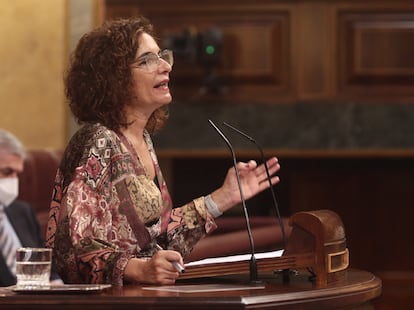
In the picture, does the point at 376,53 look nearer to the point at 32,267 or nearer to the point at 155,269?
the point at 155,269

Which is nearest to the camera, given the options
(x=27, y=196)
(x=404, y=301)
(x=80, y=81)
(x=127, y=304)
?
(x=127, y=304)

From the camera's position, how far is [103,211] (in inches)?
97.7

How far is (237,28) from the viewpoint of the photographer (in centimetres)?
696

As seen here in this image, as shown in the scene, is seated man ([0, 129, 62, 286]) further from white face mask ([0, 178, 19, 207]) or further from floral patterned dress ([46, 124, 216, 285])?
floral patterned dress ([46, 124, 216, 285])

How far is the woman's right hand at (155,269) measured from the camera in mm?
2330

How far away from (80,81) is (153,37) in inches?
9.5

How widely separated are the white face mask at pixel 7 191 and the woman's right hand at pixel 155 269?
2.23 metres

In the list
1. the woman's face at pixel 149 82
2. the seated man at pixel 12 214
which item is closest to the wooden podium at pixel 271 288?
the woman's face at pixel 149 82

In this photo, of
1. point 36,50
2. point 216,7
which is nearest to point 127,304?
point 216,7

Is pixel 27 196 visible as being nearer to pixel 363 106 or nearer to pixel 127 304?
pixel 363 106

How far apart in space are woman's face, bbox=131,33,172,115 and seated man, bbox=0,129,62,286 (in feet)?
5.96

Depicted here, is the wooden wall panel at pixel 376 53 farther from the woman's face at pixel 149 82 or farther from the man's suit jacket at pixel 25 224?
the woman's face at pixel 149 82

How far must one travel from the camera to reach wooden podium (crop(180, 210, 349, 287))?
2.38m

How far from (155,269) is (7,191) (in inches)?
91.0
